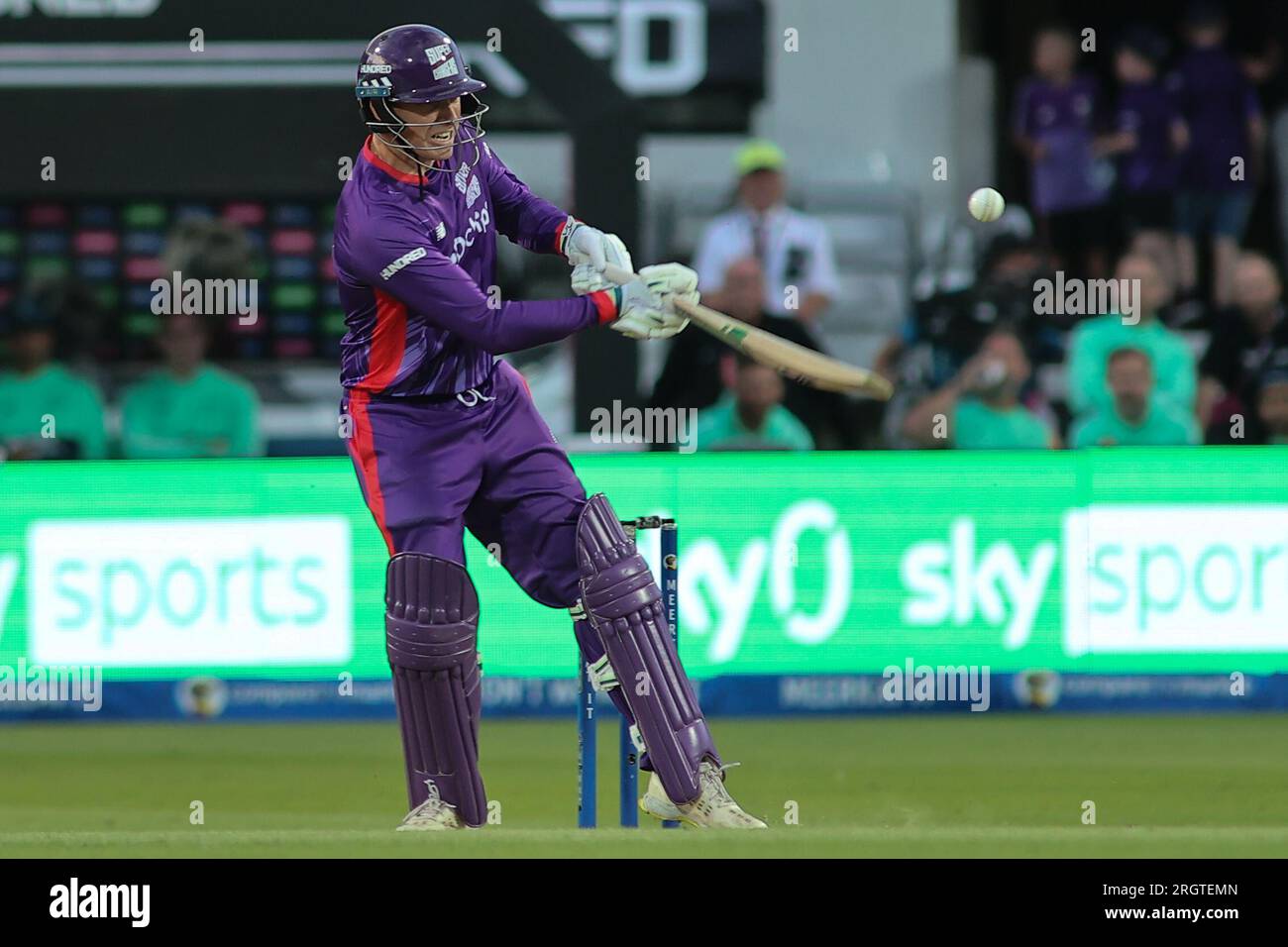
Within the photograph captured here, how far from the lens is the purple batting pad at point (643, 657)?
19.9 feet

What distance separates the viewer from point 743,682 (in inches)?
381

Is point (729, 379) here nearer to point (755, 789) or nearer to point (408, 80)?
point (755, 789)

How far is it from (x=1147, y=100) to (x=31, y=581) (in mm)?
6750

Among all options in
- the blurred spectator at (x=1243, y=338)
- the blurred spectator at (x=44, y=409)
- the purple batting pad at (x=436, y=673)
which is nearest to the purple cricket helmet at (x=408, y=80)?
the purple batting pad at (x=436, y=673)

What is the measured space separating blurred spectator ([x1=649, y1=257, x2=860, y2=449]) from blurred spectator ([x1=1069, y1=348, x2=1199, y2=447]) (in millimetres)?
1211

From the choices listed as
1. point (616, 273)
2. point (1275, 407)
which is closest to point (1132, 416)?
point (1275, 407)

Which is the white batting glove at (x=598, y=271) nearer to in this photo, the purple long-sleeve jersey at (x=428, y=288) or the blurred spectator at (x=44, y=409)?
the purple long-sleeve jersey at (x=428, y=288)

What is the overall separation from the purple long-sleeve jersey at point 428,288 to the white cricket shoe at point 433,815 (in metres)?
1.12

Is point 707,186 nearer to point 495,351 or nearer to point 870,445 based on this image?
point 870,445

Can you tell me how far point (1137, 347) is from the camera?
1057 cm

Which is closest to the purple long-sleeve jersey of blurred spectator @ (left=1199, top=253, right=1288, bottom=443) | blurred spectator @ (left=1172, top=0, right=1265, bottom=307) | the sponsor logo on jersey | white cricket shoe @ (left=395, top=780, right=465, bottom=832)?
the sponsor logo on jersey

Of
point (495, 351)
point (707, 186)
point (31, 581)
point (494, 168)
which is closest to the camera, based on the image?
point (495, 351)

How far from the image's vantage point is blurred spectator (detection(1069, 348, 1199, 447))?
10.4m
